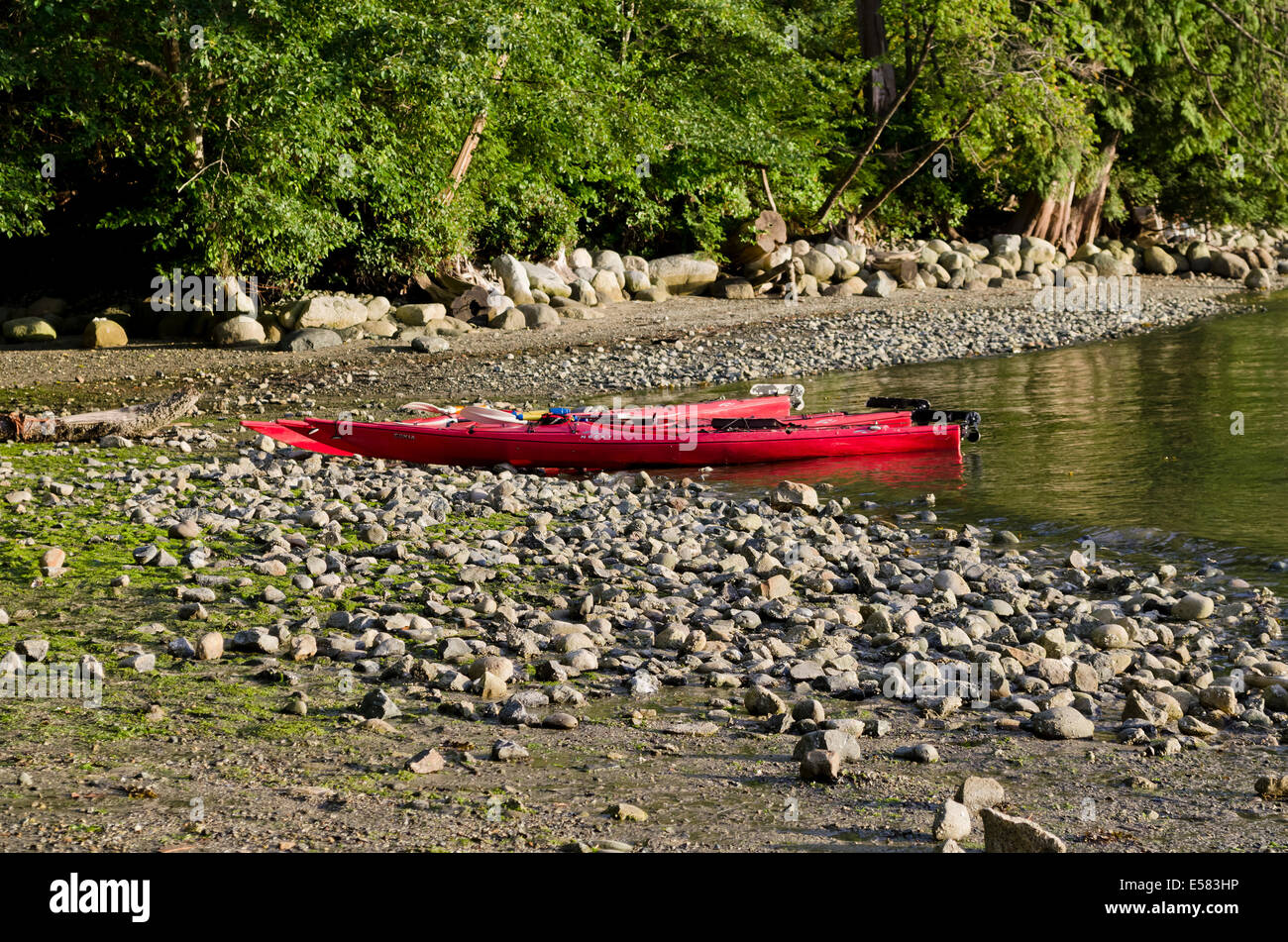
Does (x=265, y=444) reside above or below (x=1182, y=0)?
below

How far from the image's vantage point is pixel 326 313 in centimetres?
2208

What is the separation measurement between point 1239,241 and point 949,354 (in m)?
25.5

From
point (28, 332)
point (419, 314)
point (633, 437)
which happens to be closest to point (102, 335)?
point (28, 332)

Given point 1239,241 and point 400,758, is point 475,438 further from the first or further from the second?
point 1239,241

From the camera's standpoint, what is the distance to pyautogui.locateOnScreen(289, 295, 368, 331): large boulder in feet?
71.6

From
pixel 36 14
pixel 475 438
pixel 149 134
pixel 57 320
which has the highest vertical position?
pixel 36 14

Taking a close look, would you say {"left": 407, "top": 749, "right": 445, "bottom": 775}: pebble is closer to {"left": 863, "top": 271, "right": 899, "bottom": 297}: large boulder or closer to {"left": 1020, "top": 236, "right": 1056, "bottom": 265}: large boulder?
{"left": 863, "top": 271, "right": 899, "bottom": 297}: large boulder

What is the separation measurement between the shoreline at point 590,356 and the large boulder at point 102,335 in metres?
0.28

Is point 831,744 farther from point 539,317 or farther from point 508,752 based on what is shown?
point 539,317

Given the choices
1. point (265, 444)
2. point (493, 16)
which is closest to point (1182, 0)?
point (493, 16)

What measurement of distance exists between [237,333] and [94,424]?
8.08 meters

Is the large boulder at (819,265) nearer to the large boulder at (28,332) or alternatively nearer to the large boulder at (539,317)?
the large boulder at (539,317)

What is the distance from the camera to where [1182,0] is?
34.0 metres

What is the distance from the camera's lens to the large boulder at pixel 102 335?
69.3ft
